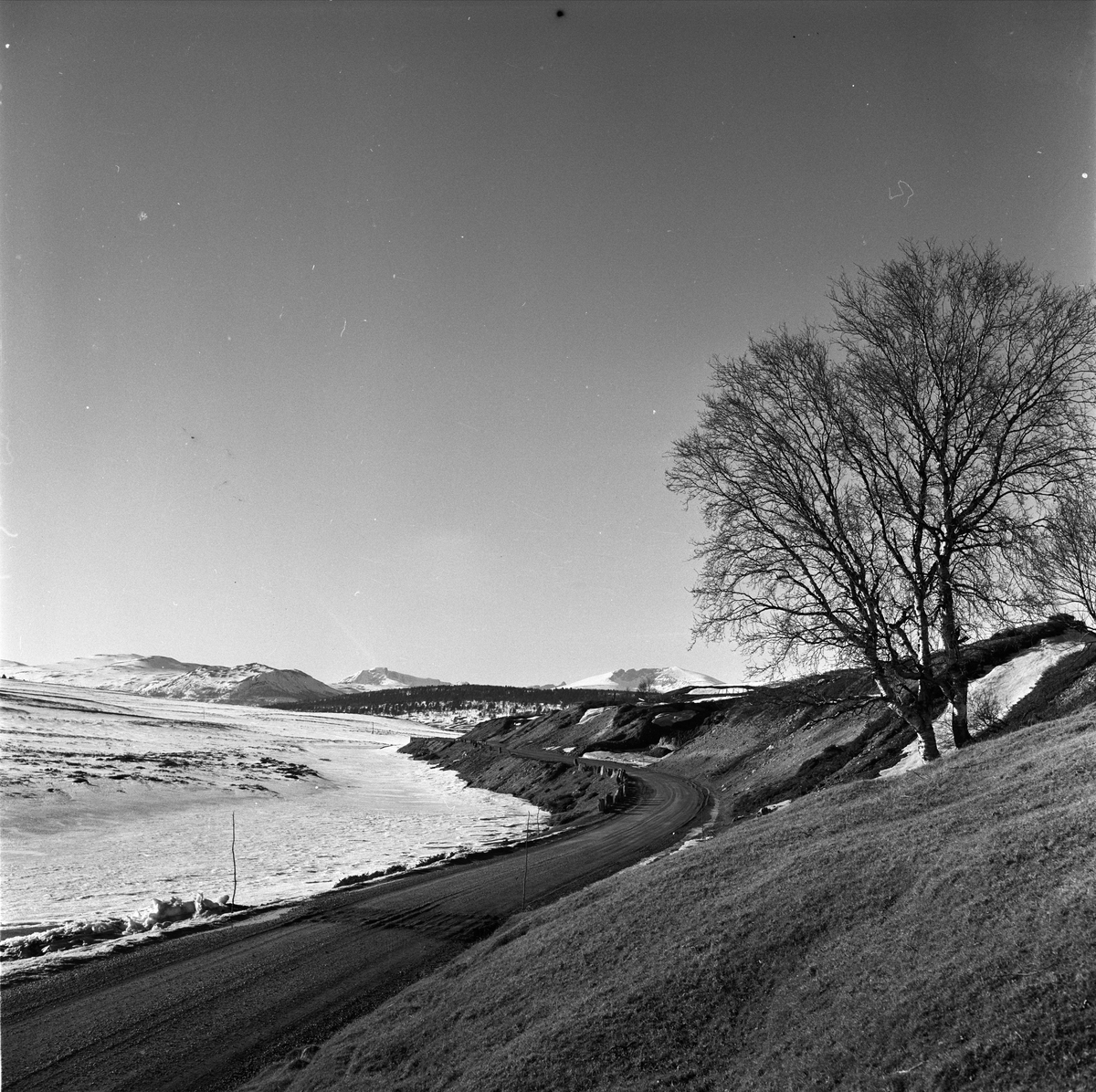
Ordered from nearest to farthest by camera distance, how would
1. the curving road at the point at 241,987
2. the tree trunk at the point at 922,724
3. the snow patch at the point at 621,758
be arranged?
the curving road at the point at 241,987, the tree trunk at the point at 922,724, the snow patch at the point at 621,758

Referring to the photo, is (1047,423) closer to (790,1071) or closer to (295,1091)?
(790,1071)

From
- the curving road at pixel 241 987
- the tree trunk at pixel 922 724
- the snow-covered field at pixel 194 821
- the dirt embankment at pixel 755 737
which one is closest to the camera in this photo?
the curving road at pixel 241 987

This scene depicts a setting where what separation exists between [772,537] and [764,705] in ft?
12.3

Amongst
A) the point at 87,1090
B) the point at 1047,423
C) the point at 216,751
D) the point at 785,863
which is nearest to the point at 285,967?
the point at 87,1090

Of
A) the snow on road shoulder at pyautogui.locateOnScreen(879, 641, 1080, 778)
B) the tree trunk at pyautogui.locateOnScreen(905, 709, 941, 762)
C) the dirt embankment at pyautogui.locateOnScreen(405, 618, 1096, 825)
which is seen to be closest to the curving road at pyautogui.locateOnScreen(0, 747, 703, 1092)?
the dirt embankment at pyautogui.locateOnScreen(405, 618, 1096, 825)

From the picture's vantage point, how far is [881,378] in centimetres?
1234

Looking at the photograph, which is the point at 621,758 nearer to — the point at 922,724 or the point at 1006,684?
the point at 1006,684

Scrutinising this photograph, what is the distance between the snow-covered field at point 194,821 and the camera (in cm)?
2244

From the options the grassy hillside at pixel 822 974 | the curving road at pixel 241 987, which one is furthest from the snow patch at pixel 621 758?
the grassy hillside at pixel 822 974

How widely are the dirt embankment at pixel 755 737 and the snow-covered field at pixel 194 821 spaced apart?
4780 millimetres

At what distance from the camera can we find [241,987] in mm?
12336

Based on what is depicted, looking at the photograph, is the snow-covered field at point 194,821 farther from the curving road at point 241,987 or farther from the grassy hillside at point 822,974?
the grassy hillside at point 822,974

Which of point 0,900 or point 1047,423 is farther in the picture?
point 0,900

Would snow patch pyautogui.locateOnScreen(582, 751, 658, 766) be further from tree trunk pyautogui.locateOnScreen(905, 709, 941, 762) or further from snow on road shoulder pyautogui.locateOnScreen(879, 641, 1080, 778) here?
tree trunk pyautogui.locateOnScreen(905, 709, 941, 762)
